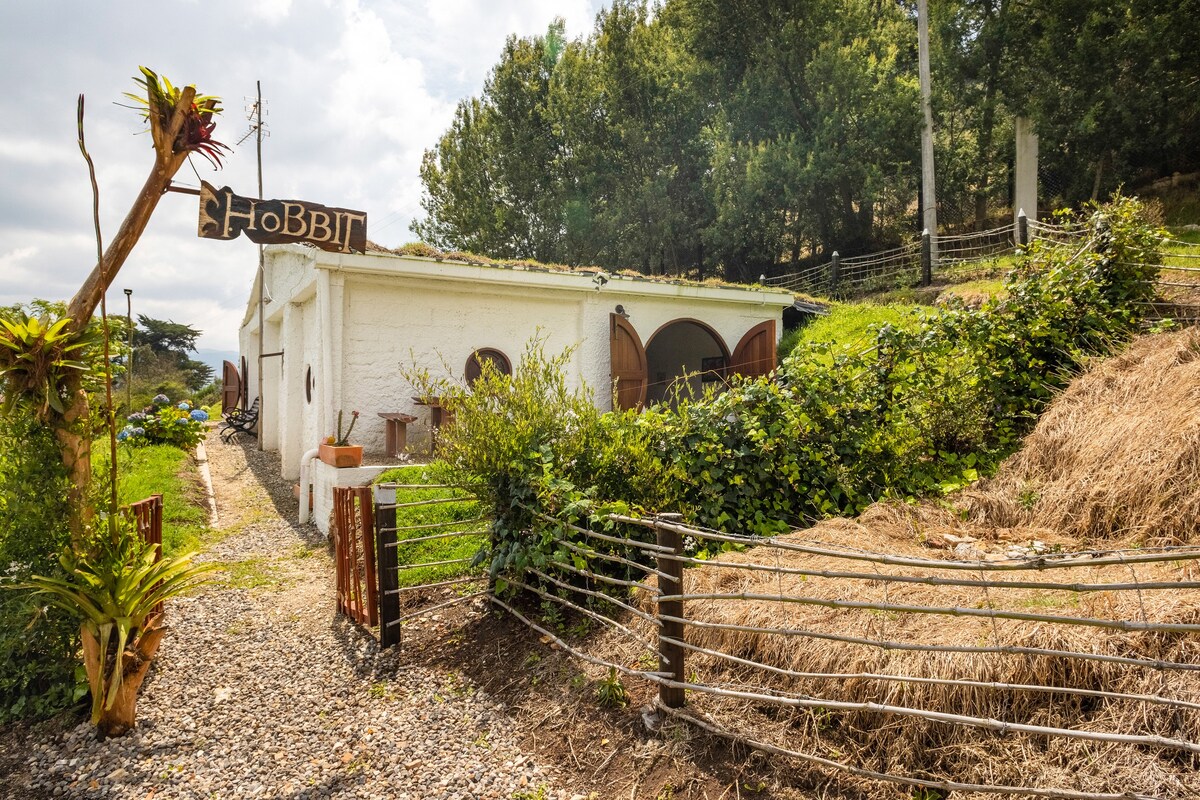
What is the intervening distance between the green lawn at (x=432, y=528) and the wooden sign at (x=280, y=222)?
8.99ft

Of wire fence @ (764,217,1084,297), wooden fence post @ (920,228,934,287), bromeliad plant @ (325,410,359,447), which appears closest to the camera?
bromeliad plant @ (325,410,359,447)

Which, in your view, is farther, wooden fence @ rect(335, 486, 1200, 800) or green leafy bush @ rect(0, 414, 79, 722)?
green leafy bush @ rect(0, 414, 79, 722)

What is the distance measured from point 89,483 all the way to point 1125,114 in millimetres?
20106

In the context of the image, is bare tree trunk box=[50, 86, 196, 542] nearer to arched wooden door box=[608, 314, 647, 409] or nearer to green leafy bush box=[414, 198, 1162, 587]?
green leafy bush box=[414, 198, 1162, 587]

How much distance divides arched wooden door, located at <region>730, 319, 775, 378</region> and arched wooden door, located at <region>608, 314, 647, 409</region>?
6.47 feet

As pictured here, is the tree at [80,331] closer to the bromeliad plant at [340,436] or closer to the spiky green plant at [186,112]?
the spiky green plant at [186,112]

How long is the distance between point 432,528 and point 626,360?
5118mm

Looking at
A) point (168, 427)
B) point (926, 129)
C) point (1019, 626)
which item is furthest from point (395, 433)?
point (926, 129)

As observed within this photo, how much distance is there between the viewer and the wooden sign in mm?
5977

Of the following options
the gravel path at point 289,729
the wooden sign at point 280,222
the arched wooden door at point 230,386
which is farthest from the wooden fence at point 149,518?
the arched wooden door at point 230,386

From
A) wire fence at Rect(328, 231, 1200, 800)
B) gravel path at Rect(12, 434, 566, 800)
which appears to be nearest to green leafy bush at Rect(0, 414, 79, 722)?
gravel path at Rect(12, 434, 566, 800)

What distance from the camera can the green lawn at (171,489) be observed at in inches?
282

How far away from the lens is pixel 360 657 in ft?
14.7

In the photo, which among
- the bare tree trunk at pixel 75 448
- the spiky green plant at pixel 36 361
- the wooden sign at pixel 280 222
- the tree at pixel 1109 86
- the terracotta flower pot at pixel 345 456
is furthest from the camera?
the tree at pixel 1109 86
